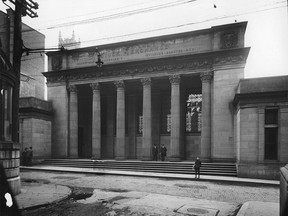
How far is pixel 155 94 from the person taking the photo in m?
29.3

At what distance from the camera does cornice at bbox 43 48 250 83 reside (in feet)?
73.9

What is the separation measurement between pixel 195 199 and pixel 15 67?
436 inches

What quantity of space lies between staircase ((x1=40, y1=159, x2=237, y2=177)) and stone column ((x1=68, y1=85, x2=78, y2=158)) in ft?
5.94

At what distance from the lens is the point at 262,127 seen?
18.1m

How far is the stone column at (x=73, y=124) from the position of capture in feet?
92.1

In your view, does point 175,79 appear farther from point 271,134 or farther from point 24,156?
point 24,156

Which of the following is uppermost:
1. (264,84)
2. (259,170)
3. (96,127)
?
(264,84)

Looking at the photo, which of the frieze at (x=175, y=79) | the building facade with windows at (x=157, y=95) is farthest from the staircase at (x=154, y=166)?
the frieze at (x=175, y=79)

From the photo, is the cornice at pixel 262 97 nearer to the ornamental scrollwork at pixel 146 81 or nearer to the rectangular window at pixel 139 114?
the ornamental scrollwork at pixel 146 81

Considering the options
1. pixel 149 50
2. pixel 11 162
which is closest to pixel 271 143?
pixel 149 50

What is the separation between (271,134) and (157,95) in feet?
45.8

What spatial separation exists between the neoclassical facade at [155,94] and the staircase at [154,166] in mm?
1599

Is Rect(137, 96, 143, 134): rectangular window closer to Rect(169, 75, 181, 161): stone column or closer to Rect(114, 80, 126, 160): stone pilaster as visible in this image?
Rect(114, 80, 126, 160): stone pilaster

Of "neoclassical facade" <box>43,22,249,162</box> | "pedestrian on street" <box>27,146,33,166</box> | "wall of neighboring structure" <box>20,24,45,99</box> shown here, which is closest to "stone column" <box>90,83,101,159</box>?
"neoclassical facade" <box>43,22,249,162</box>
